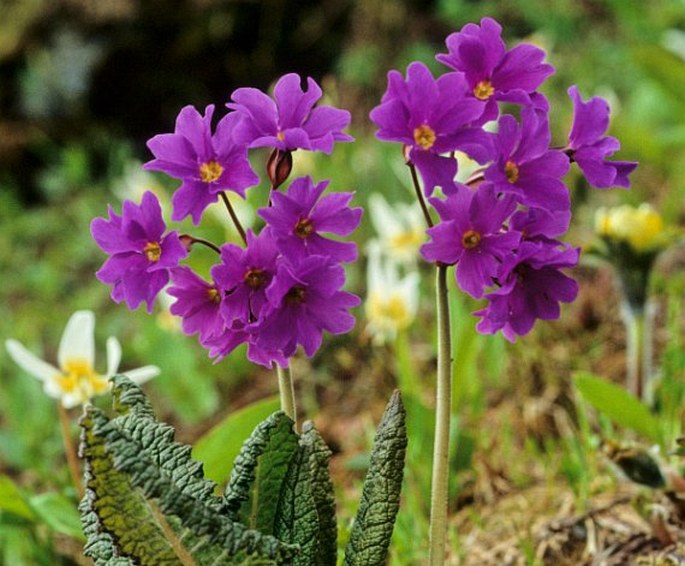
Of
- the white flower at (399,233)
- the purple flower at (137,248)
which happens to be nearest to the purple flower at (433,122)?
the purple flower at (137,248)

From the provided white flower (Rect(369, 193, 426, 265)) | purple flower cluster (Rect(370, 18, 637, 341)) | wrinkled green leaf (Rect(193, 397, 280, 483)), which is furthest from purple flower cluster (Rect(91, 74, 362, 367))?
white flower (Rect(369, 193, 426, 265))

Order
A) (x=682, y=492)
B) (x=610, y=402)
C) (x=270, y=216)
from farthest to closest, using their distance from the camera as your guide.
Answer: (x=610, y=402), (x=682, y=492), (x=270, y=216)

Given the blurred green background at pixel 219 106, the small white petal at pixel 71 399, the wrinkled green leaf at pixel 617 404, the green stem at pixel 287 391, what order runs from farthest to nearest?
the blurred green background at pixel 219 106, the small white petal at pixel 71 399, the wrinkled green leaf at pixel 617 404, the green stem at pixel 287 391

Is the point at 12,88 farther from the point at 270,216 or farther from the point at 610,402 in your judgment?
the point at 270,216

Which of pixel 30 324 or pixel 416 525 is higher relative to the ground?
pixel 30 324

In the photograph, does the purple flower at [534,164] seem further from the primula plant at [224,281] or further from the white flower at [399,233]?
the white flower at [399,233]

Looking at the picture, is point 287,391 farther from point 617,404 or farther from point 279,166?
point 617,404

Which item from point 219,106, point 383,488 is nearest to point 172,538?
point 383,488

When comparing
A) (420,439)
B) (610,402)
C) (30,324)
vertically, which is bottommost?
(610,402)

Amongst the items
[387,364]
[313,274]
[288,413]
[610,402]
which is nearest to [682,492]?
[610,402]
